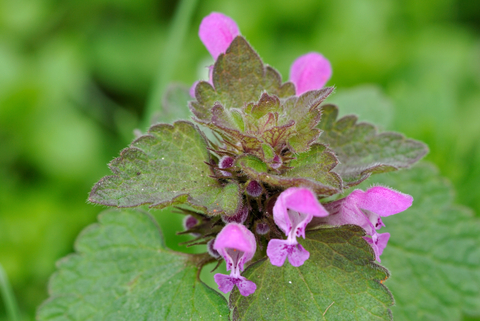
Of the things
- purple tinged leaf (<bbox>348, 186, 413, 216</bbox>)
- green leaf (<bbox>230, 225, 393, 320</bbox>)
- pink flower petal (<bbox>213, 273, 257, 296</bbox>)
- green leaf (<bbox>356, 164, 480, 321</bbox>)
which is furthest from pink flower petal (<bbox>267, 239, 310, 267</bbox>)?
green leaf (<bbox>356, 164, 480, 321</bbox>)

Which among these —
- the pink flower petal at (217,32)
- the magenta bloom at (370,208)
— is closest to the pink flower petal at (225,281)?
the magenta bloom at (370,208)

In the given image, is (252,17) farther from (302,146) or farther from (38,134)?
(302,146)

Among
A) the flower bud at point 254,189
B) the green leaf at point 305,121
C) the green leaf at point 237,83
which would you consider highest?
the green leaf at point 237,83

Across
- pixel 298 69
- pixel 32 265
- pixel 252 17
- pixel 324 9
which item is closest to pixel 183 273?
pixel 298 69

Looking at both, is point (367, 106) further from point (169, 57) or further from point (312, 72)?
point (169, 57)

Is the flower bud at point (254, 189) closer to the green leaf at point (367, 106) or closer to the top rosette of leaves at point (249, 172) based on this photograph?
the top rosette of leaves at point (249, 172)

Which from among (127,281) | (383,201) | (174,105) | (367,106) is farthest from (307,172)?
(367,106)

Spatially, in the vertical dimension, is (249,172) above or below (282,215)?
above
